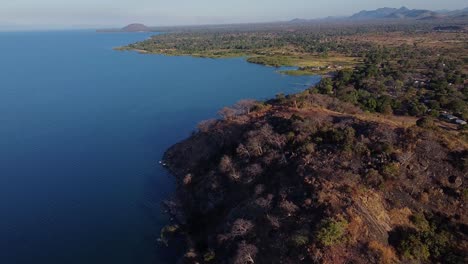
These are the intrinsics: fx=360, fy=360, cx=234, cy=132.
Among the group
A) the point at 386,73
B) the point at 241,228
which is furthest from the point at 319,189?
the point at 386,73

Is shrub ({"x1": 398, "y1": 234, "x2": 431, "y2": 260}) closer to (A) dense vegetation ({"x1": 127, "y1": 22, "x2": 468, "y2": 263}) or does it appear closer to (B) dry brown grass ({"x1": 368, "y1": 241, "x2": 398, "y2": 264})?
(A) dense vegetation ({"x1": 127, "y1": 22, "x2": 468, "y2": 263})

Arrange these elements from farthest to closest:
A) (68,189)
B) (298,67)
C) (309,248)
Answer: (298,67) → (68,189) → (309,248)

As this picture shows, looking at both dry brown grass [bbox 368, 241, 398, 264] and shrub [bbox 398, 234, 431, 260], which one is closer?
dry brown grass [bbox 368, 241, 398, 264]

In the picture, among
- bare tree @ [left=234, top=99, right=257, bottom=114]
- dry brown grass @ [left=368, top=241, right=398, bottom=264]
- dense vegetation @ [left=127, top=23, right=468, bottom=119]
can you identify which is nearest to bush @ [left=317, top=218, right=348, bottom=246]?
dry brown grass @ [left=368, top=241, right=398, bottom=264]

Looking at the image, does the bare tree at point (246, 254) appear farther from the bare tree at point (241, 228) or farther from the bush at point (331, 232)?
the bush at point (331, 232)

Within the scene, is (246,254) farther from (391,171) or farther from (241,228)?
(391,171)

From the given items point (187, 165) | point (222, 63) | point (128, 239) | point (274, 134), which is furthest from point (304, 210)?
point (222, 63)

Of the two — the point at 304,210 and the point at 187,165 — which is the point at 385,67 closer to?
the point at 187,165
